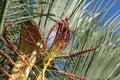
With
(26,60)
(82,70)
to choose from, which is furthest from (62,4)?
(26,60)

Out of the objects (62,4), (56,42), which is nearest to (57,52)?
(56,42)

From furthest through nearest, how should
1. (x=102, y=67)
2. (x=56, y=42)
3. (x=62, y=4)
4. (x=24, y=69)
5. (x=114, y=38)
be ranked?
(x=114, y=38)
(x=102, y=67)
(x=62, y=4)
(x=24, y=69)
(x=56, y=42)

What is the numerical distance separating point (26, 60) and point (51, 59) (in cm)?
10

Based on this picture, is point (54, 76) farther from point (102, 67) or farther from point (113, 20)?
point (113, 20)

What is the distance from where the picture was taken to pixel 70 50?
1.61m

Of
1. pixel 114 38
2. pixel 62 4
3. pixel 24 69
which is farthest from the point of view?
pixel 114 38

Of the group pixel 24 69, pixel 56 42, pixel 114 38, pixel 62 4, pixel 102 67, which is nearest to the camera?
pixel 56 42

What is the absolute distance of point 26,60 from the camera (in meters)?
1.10

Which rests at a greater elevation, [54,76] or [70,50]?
[70,50]

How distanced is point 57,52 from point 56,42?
3cm

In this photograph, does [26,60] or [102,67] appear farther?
[102,67]

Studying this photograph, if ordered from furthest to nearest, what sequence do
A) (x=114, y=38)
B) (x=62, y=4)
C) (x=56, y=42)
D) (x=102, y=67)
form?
(x=114, y=38) < (x=102, y=67) < (x=62, y=4) < (x=56, y=42)

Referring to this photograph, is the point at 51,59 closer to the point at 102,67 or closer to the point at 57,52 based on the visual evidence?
the point at 57,52

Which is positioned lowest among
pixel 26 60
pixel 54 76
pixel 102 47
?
pixel 54 76
